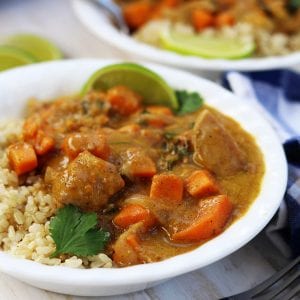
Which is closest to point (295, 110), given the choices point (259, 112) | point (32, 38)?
point (259, 112)

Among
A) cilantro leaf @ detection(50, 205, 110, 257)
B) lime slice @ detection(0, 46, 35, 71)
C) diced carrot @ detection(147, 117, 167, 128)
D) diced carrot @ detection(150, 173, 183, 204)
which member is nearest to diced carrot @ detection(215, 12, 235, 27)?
lime slice @ detection(0, 46, 35, 71)

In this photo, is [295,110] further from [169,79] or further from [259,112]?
[169,79]

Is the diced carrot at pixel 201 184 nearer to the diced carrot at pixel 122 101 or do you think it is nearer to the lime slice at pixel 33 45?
the diced carrot at pixel 122 101

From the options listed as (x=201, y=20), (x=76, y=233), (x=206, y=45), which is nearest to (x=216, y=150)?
(x=76, y=233)

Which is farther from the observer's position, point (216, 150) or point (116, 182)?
point (216, 150)

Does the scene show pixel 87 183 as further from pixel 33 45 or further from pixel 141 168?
pixel 33 45

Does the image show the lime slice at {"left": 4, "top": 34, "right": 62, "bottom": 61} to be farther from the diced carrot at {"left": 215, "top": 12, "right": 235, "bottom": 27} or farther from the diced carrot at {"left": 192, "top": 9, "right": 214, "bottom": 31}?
the diced carrot at {"left": 215, "top": 12, "right": 235, "bottom": 27}
